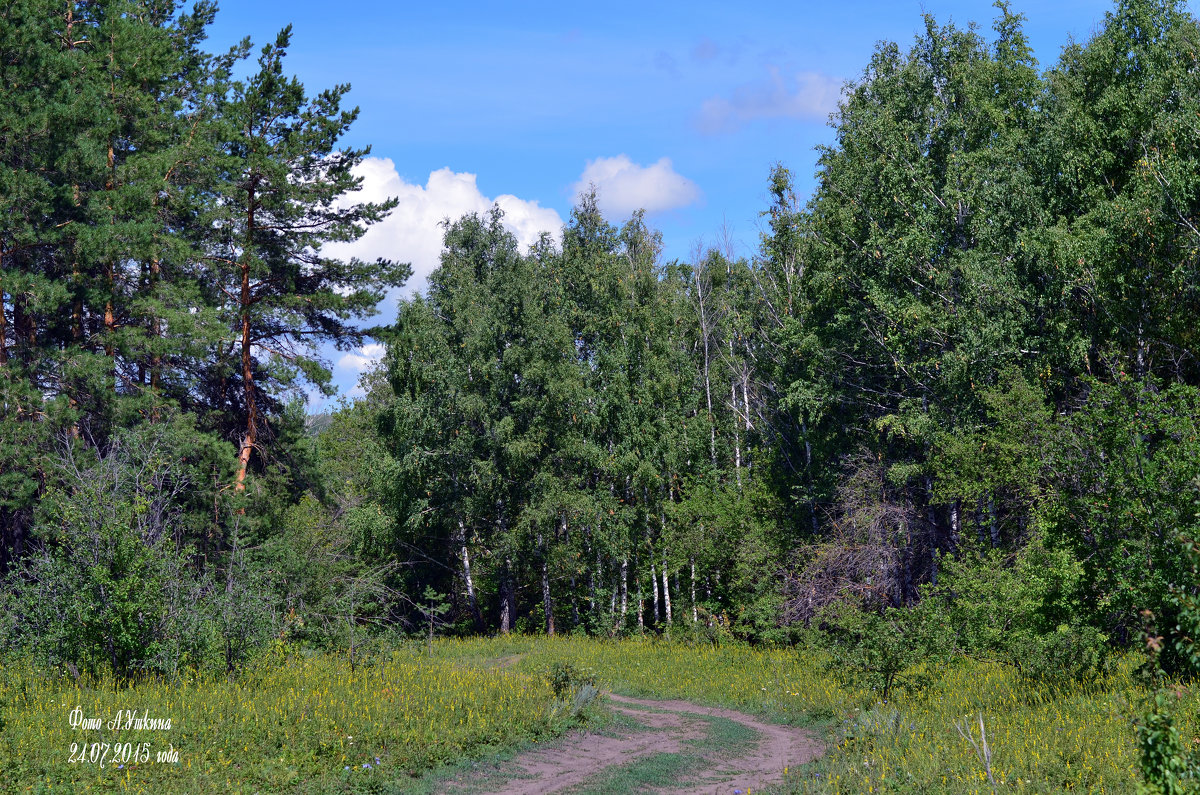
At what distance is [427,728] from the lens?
10938mm

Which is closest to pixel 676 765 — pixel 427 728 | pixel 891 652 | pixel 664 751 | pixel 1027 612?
pixel 664 751

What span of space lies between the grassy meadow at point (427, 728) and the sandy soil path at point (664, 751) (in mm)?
453

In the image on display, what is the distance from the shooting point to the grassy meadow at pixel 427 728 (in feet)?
27.5

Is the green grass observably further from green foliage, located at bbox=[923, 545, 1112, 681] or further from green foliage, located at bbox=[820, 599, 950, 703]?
green foliage, located at bbox=[923, 545, 1112, 681]

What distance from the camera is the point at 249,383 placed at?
25.2m

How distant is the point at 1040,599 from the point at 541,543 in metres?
16.9

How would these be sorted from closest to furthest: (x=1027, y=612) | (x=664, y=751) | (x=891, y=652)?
(x=664, y=751)
(x=891, y=652)
(x=1027, y=612)

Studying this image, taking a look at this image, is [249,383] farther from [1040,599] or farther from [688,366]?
[1040,599]

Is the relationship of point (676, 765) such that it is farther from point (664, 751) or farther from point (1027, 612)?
point (1027, 612)

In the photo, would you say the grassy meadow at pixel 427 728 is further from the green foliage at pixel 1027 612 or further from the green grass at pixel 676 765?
the green grass at pixel 676 765

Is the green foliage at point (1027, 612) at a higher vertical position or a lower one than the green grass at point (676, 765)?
higher

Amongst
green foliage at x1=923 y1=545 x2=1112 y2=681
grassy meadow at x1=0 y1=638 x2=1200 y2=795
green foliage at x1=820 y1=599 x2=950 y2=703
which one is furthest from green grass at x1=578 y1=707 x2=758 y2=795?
green foliage at x1=923 y1=545 x2=1112 y2=681

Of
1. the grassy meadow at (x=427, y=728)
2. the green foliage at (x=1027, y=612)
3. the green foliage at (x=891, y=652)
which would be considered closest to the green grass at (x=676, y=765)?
the grassy meadow at (x=427, y=728)

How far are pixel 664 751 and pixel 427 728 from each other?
3.09 meters
